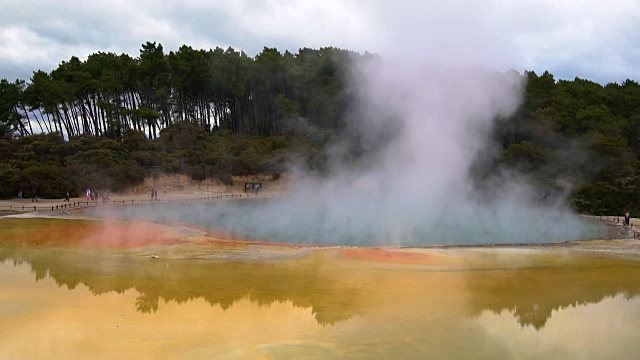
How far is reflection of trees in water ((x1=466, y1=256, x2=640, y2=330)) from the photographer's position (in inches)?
426

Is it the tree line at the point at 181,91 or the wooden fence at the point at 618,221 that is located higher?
the tree line at the point at 181,91

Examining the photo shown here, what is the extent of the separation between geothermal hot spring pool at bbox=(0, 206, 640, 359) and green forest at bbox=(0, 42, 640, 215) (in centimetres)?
1665

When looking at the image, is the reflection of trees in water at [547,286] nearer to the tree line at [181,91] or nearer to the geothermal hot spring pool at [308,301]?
the geothermal hot spring pool at [308,301]

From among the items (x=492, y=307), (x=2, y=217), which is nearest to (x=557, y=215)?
(x=492, y=307)

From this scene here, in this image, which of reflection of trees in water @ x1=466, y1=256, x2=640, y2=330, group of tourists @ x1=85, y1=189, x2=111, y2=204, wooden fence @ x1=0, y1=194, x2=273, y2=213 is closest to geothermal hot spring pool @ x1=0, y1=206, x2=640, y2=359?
reflection of trees in water @ x1=466, y1=256, x2=640, y2=330

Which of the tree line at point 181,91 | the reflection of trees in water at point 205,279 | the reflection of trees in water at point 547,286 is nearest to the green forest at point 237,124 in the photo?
the tree line at point 181,91

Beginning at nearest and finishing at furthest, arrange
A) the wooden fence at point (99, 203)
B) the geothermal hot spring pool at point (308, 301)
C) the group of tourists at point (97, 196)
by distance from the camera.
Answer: the geothermal hot spring pool at point (308, 301) < the wooden fence at point (99, 203) < the group of tourists at point (97, 196)

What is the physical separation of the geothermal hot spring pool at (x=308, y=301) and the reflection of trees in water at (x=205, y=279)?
0.05 meters

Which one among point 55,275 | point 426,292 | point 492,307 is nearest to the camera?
point 492,307

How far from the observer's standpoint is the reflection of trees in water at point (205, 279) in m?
11.0

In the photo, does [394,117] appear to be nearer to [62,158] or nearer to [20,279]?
[62,158]

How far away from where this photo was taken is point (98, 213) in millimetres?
26812

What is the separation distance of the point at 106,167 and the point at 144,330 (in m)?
30.1

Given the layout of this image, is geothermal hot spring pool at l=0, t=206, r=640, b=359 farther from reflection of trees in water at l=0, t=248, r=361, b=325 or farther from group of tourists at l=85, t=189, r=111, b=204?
group of tourists at l=85, t=189, r=111, b=204
